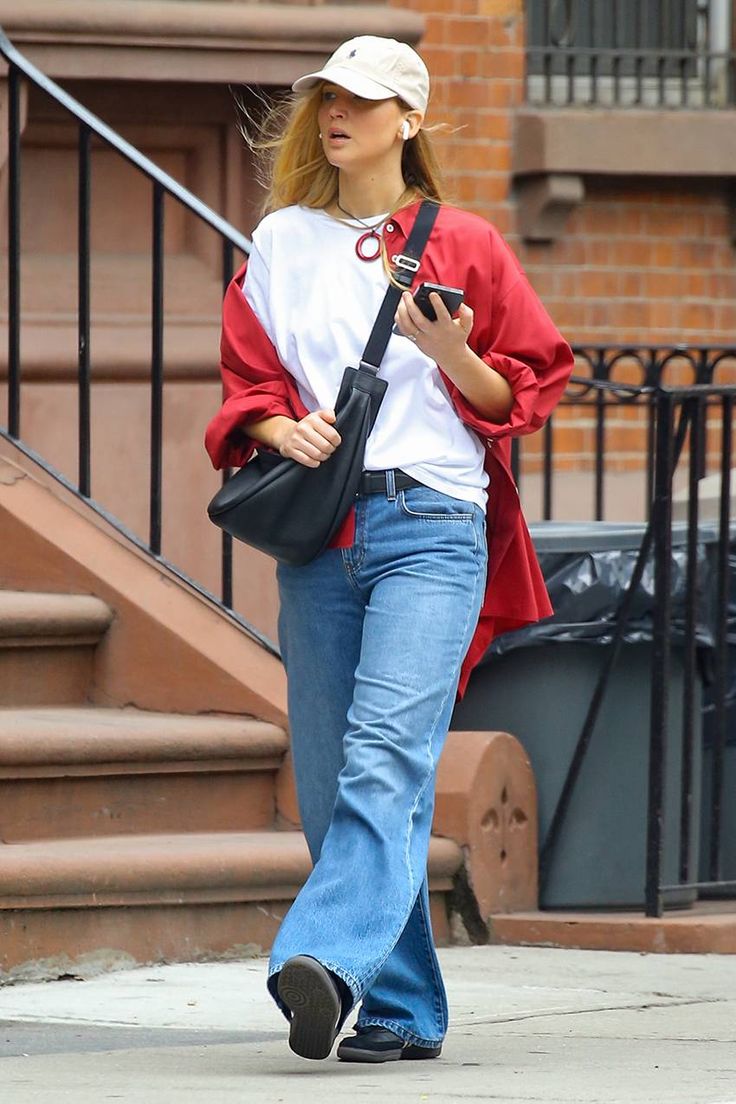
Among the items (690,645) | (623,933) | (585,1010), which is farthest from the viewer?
(690,645)

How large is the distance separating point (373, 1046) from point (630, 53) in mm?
6048

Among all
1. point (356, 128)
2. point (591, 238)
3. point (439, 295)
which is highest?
point (591, 238)

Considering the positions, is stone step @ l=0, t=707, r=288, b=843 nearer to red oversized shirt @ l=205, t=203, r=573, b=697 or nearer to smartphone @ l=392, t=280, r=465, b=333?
red oversized shirt @ l=205, t=203, r=573, b=697

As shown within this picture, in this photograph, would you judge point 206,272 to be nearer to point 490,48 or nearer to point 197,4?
point 197,4

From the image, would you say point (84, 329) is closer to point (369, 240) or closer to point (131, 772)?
point (131, 772)

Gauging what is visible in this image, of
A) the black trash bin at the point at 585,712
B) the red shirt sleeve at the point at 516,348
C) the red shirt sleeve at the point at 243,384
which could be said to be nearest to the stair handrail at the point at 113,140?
the black trash bin at the point at 585,712

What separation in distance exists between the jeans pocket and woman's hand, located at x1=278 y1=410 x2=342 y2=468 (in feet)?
0.50

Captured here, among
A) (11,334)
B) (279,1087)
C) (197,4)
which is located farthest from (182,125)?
(279,1087)

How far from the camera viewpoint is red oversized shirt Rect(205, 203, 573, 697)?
384cm

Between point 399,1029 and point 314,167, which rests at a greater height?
point 314,167

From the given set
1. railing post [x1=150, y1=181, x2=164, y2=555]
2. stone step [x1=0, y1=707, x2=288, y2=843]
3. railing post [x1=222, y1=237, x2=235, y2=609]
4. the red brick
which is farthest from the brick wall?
stone step [x1=0, y1=707, x2=288, y2=843]

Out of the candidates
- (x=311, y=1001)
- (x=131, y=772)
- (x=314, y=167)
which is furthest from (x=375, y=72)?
(x=131, y=772)

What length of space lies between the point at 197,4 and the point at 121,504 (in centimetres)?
151

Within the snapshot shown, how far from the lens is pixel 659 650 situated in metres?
5.54
